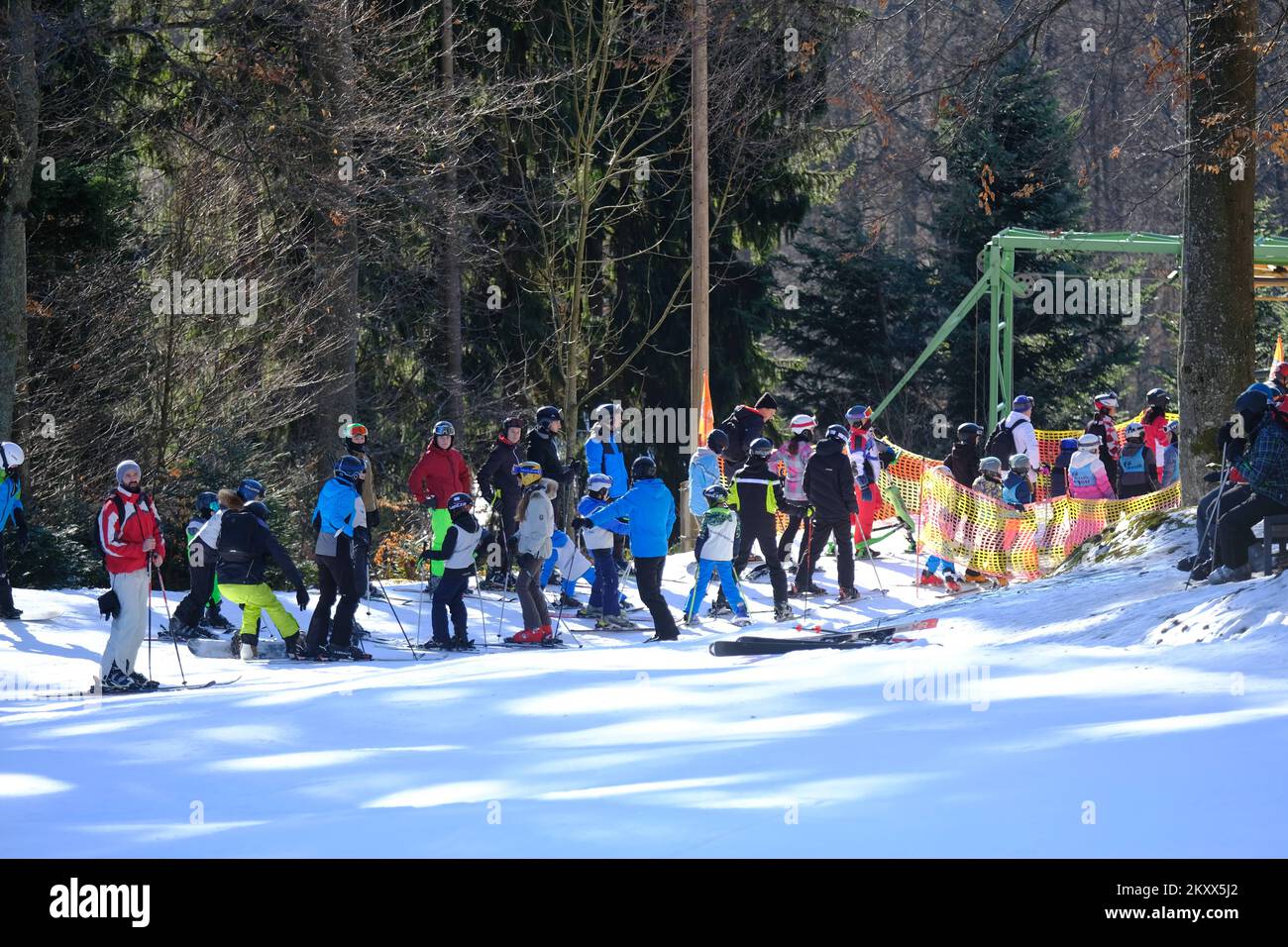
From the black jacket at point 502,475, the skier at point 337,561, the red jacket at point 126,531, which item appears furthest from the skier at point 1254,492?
→ the black jacket at point 502,475

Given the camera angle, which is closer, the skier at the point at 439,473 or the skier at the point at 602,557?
the skier at the point at 602,557

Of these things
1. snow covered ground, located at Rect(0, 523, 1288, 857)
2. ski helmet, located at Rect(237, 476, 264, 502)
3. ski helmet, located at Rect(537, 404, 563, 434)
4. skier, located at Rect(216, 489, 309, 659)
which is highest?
ski helmet, located at Rect(537, 404, 563, 434)

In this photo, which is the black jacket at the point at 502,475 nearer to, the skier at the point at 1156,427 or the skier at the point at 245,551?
the skier at the point at 245,551

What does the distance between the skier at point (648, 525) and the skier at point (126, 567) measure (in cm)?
426

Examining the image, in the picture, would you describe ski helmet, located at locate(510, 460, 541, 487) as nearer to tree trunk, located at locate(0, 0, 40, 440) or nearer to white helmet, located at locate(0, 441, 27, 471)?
white helmet, located at locate(0, 441, 27, 471)

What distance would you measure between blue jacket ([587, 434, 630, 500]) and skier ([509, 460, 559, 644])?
8.33ft

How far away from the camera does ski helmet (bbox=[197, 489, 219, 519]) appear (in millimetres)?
14262

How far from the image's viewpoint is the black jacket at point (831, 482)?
51.6 ft

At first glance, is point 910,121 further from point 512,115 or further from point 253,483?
point 253,483

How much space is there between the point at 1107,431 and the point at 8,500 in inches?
472

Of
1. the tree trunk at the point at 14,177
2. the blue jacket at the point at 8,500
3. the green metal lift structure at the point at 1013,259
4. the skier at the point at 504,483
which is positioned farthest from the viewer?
the green metal lift structure at the point at 1013,259

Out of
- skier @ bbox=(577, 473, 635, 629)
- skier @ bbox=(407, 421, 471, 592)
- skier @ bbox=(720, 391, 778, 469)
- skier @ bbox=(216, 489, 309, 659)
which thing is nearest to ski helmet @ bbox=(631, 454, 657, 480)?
skier @ bbox=(577, 473, 635, 629)

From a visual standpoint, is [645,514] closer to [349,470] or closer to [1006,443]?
[349,470]

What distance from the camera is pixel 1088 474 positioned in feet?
55.5
